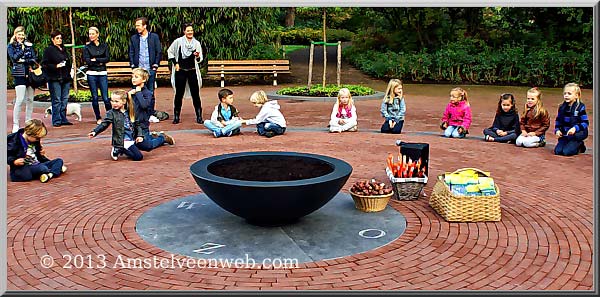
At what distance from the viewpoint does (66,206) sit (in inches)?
260

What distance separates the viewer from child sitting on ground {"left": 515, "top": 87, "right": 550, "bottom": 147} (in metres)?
10.1

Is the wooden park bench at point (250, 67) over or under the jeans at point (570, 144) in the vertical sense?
over

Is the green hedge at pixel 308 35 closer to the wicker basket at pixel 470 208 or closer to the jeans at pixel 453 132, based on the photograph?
the jeans at pixel 453 132

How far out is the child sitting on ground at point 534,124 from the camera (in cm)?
1014

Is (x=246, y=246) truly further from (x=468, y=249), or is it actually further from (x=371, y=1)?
(x=371, y=1)

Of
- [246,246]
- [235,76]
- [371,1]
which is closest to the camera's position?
[371,1]

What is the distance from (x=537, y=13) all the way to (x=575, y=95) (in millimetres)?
17396

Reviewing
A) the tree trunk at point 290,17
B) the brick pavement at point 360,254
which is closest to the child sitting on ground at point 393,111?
the brick pavement at point 360,254

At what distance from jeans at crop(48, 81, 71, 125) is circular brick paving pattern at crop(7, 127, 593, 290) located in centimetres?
334

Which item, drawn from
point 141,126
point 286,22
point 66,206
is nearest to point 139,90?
point 141,126

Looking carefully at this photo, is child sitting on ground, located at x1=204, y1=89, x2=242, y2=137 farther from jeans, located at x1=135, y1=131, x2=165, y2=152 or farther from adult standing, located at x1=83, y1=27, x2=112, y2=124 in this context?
adult standing, located at x1=83, y1=27, x2=112, y2=124

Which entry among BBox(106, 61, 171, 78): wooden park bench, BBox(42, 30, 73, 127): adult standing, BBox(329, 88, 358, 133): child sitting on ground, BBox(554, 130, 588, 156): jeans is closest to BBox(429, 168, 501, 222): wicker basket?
BBox(554, 130, 588, 156): jeans

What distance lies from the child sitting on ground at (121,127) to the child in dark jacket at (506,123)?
5.77 m

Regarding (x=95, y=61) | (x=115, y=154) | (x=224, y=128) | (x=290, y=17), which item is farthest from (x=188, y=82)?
(x=290, y=17)
